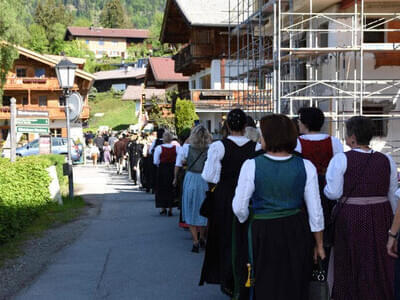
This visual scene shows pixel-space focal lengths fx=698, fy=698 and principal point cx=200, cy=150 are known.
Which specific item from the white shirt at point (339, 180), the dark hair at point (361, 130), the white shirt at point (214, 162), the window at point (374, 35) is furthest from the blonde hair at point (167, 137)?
the white shirt at point (339, 180)

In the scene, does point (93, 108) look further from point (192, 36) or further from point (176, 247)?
point (176, 247)

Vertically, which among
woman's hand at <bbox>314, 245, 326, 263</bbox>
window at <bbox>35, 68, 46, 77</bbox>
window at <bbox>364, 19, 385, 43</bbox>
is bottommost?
woman's hand at <bbox>314, 245, 326, 263</bbox>

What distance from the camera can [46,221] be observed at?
41.8 feet

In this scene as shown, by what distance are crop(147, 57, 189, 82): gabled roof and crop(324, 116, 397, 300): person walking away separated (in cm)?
5013

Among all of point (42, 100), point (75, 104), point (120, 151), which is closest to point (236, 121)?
point (75, 104)

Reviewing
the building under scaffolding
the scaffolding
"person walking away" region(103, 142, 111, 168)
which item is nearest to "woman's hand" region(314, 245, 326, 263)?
the scaffolding

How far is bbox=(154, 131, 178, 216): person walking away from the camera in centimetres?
1361

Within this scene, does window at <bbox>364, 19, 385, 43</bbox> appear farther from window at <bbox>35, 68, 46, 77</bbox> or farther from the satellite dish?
window at <bbox>35, 68, 46, 77</bbox>

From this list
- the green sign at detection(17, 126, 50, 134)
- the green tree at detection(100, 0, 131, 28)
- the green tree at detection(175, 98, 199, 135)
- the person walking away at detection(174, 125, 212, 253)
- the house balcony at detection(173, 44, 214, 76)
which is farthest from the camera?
the green tree at detection(100, 0, 131, 28)

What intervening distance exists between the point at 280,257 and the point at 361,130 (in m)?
1.38

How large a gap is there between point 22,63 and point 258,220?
186ft

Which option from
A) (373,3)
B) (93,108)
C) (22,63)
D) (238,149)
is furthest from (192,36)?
(93,108)

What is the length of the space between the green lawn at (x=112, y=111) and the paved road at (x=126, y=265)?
72237 mm

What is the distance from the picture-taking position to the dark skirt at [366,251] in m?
5.50
